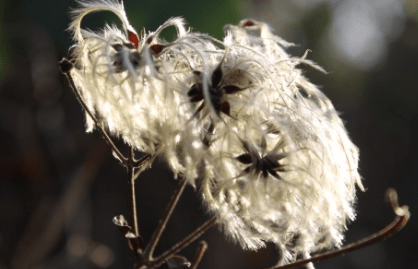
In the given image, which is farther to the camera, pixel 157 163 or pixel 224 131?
pixel 157 163

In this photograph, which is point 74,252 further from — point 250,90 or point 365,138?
point 365,138

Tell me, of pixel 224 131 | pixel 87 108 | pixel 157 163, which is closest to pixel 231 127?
pixel 224 131

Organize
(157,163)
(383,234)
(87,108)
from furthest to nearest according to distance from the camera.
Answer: (157,163)
(87,108)
(383,234)

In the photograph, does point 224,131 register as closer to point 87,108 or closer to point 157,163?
point 87,108

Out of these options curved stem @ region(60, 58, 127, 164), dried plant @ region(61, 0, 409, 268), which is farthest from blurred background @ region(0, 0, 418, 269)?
curved stem @ region(60, 58, 127, 164)

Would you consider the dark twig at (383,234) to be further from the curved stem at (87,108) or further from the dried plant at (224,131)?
the curved stem at (87,108)

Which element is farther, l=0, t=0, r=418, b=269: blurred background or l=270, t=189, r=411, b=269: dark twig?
l=0, t=0, r=418, b=269: blurred background

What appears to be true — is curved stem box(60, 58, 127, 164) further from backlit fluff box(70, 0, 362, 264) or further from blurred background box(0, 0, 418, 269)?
blurred background box(0, 0, 418, 269)

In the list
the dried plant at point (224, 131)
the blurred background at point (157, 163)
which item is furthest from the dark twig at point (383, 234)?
the blurred background at point (157, 163)
